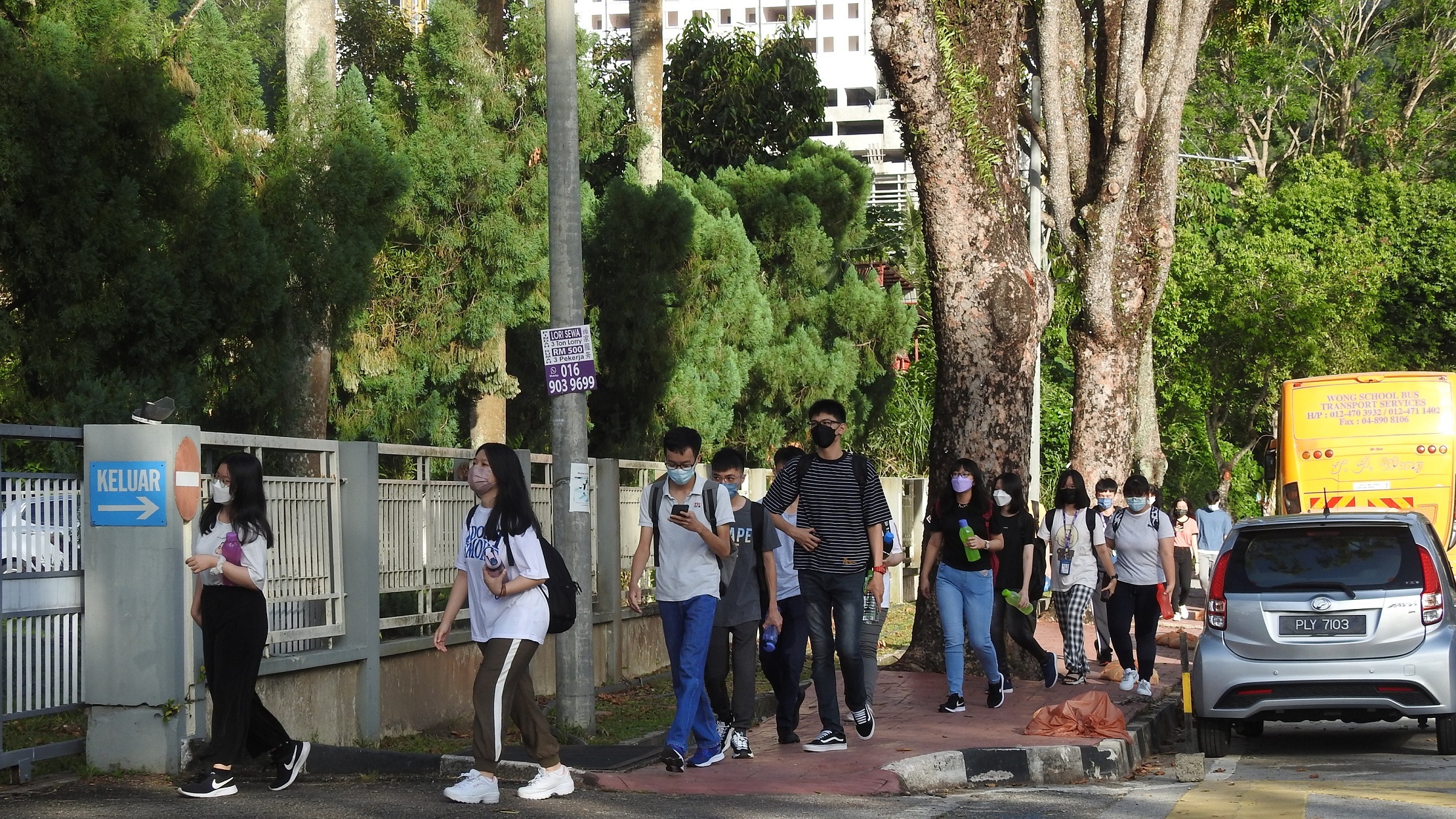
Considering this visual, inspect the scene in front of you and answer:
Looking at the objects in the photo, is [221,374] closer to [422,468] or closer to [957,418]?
[422,468]

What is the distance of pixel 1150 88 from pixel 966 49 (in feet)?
23.5

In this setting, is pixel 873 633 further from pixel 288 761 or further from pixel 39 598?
pixel 39 598

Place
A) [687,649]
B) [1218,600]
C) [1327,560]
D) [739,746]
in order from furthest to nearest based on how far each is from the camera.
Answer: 1. [1218,600]
2. [1327,560]
3. [739,746]
4. [687,649]

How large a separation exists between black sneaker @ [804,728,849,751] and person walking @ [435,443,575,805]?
7.38 ft

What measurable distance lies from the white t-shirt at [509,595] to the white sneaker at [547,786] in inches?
26.7

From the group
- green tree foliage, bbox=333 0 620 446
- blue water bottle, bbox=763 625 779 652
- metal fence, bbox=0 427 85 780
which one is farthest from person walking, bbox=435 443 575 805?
green tree foliage, bbox=333 0 620 446

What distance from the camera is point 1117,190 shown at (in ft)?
64.3

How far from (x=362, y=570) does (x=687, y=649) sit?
7.93 feet

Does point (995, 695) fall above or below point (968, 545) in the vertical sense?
below

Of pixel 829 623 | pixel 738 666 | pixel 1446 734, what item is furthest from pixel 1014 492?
pixel 738 666

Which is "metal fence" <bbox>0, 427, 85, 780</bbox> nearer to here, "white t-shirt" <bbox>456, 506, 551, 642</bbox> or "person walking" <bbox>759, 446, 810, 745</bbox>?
"white t-shirt" <bbox>456, 506, 551, 642</bbox>

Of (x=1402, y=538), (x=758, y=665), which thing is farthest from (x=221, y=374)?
(x=1402, y=538)

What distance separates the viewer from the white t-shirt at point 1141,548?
1288 cm

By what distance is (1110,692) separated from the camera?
43.5 feet
